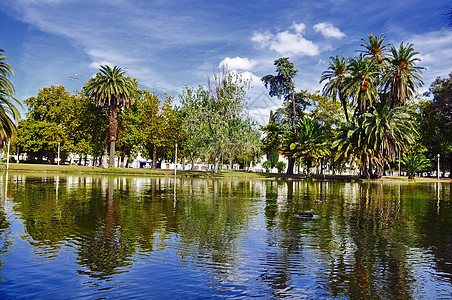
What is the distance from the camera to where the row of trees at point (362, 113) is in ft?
187

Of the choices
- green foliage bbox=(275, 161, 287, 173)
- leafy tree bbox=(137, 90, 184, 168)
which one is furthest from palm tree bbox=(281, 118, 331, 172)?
green foliage bbox=(275, 161, 287, 173)

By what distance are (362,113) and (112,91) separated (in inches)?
1613

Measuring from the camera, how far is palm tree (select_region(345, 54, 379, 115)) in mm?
58781

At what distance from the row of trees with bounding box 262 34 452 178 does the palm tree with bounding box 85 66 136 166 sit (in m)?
27.7

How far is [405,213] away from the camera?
18.0m

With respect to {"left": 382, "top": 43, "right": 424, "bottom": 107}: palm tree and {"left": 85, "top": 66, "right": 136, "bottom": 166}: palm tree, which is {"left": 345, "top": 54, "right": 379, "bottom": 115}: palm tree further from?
{"left": 85, "top": 66, "right": 136, "bottom": 166}: palm tree

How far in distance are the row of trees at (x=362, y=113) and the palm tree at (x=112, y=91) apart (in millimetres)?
27729

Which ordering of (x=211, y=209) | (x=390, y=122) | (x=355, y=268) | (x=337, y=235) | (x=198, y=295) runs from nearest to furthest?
(x=198, y=295)
(x=355, y=268)
(x=337, y=235)
(x=211, y=209)
(x=390, y=122)

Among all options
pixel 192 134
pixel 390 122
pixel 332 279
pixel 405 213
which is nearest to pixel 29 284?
pixel 332 279

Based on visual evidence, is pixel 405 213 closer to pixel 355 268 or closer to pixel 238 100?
pixel 355 268

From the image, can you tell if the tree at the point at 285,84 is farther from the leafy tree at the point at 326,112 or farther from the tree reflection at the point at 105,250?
the tree reflection at the point at 105,250

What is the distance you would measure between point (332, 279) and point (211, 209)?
1063 centimetres

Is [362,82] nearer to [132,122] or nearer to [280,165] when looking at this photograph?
[132,122]

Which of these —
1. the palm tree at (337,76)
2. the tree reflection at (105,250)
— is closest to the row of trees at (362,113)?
the palm tree at (337,76)
